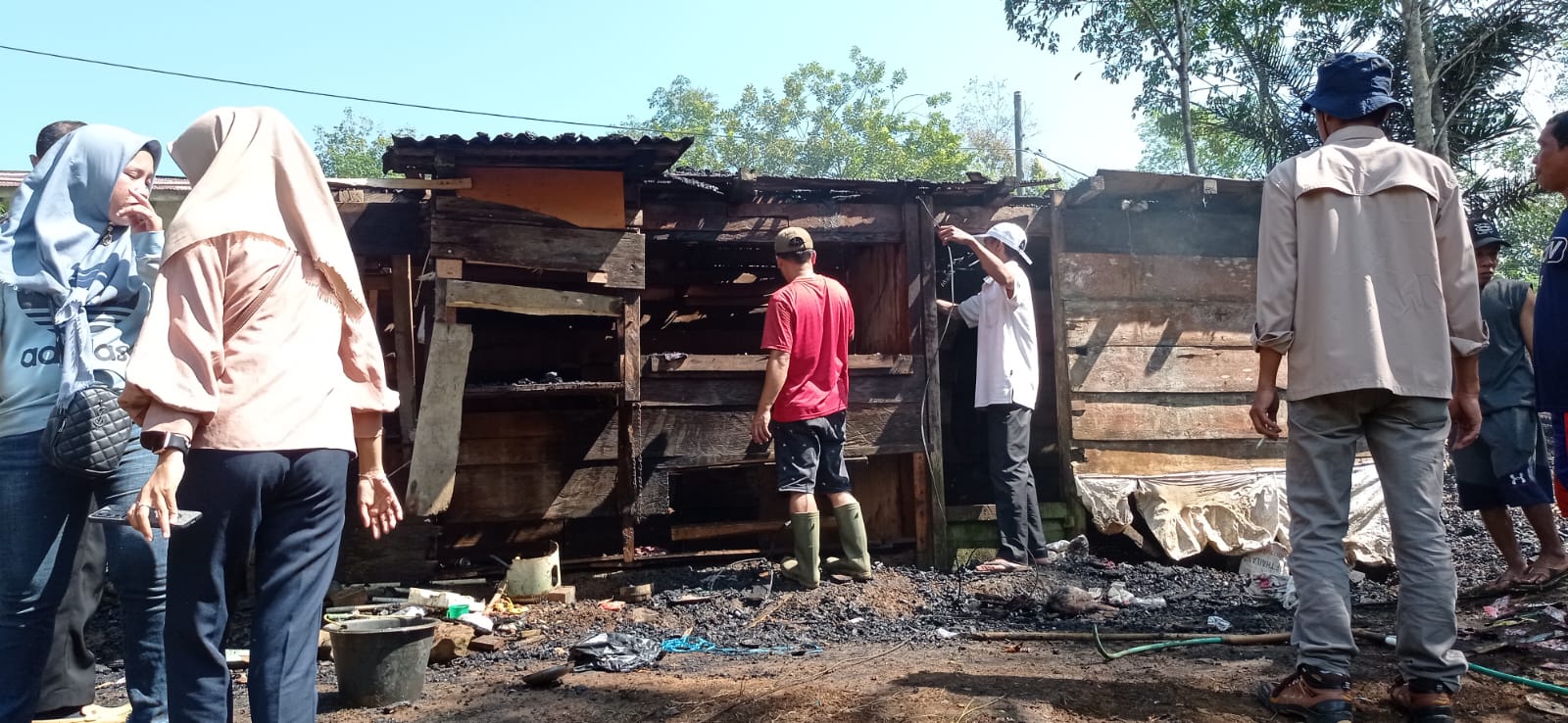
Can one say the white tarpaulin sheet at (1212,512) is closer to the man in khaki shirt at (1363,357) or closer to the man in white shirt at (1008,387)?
the man in white shirt at (1008,387)

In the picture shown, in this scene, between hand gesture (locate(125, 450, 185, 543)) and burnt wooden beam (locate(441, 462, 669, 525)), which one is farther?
burnt wooden beam (locate(441, 462, 669, 525))

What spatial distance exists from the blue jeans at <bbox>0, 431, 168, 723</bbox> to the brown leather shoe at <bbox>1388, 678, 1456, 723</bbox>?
3817 millimetres

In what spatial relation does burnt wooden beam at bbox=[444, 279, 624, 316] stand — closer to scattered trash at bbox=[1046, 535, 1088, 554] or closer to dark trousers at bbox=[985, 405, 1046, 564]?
dark trousers at bbox=[985, 405, 1046, 564]

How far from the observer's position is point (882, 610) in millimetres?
5785

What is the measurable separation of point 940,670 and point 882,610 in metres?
1.65

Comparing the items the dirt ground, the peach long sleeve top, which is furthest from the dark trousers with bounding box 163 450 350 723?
the dirt ground

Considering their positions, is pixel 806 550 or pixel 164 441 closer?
pixel 164 441

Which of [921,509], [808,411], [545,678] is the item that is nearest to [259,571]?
[545,678]

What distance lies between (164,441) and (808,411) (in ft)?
13.5

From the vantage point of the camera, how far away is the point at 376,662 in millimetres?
3926

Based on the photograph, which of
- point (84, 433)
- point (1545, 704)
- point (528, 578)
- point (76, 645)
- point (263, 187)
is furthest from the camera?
point (528, 578)

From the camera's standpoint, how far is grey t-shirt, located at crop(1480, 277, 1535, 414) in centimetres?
553

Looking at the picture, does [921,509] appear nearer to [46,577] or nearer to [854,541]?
[854,541]

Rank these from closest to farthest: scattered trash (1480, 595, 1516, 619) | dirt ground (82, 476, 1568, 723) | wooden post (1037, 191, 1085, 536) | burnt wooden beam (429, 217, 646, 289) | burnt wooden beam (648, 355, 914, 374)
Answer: dirt ground (82, 476, 1568, 723), scattered trash (1480, 595, 1516, 619), burnt wooden beam (429, 217, 646, 289), burnt wooden beam (648, 355, 914, 374), wooden post (1037, 191, 1085, 536)
